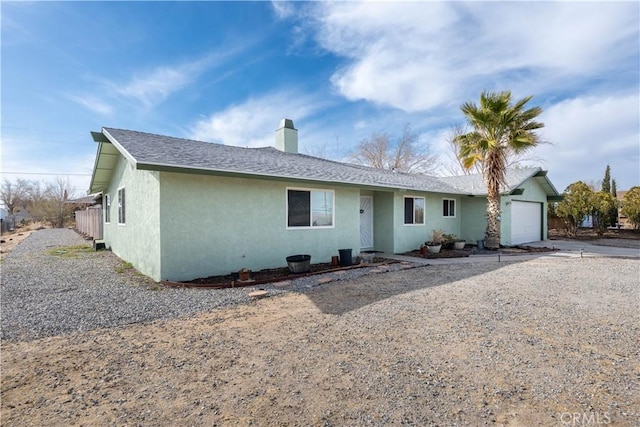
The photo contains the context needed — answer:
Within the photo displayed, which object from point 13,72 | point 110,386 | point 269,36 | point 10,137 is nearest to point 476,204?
point 269,36

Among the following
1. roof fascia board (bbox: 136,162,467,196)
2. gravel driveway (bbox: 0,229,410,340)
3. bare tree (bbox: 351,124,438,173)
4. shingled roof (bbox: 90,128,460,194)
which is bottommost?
gravel driveway (bbox: 0,229,410,340)

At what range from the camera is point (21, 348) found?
12.8 ft

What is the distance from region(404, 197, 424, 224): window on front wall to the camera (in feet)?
42.6

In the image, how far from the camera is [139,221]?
28.3 feet

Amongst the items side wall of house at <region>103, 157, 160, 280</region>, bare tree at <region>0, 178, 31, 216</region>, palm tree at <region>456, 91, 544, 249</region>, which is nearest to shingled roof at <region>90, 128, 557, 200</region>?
side wall of house at <region>103, 157, 160, 280</region>

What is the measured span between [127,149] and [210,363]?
5670 millimetres

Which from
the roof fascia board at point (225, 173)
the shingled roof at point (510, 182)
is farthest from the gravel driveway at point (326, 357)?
the shingled roof at point (510, 182)

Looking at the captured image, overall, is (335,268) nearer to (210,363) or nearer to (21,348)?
(210,363)

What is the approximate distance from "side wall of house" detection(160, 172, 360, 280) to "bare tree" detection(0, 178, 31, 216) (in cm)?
5231

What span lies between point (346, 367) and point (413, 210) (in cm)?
1076

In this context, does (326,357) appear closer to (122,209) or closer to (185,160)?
(185,160)

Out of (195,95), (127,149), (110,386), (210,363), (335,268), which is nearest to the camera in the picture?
(110,386)

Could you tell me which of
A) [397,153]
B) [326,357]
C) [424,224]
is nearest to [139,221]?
[326,357]

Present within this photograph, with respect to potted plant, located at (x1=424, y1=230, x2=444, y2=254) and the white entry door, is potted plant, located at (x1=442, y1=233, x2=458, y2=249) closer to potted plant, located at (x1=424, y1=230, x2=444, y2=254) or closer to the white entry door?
potted plant, located at (x1=424, y1=230, x2=444, y2=254)
